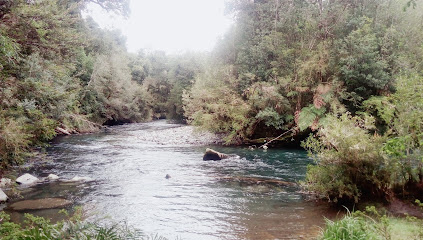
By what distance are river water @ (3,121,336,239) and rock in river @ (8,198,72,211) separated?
0.36 m

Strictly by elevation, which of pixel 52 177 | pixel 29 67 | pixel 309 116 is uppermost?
pixel 29 67

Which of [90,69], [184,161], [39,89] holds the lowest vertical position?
[184,161]

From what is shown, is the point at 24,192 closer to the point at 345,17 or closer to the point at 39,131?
the point at 39,131

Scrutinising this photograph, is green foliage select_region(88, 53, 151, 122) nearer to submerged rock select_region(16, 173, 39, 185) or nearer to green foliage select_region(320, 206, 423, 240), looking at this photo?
submerged rock select_region(16, 173, 39, 185)

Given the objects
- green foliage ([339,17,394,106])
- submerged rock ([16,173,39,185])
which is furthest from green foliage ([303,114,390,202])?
submerged rock ([16,173,39,185])

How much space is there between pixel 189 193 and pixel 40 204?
4667mm

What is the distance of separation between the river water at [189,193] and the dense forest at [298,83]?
154cm

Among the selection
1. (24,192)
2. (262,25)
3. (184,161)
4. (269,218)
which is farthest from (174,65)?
(269,218)

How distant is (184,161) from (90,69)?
77.0 feet

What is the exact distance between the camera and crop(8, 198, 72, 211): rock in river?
8391mm

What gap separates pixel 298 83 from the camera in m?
19.4

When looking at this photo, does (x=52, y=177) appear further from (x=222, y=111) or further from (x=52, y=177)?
(x=222, y=111)

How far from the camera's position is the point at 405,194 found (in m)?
7.53

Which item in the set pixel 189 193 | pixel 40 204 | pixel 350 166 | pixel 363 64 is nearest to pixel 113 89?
pixel 363 64
